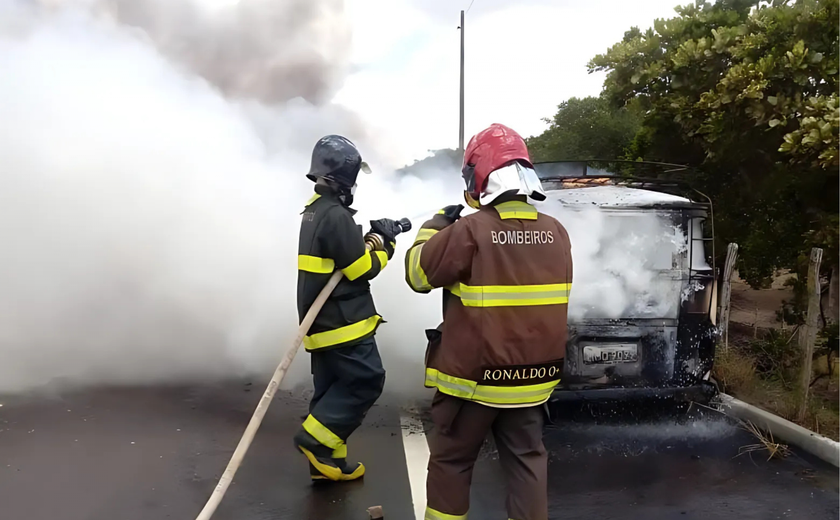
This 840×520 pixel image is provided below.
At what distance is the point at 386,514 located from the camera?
129 inches

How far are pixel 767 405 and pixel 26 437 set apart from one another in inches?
213

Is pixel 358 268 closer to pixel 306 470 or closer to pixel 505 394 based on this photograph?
pixel 505 394

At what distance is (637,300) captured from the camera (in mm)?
4316

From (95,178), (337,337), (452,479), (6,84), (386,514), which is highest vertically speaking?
(6,84)

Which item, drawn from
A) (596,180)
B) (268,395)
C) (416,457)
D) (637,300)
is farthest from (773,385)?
(268,395)

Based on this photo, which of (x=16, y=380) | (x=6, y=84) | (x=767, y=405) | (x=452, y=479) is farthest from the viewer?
(x=6, y=84)

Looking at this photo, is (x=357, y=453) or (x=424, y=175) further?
(x=424, y=175)

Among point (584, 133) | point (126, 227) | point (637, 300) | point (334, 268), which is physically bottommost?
point (637, 300)

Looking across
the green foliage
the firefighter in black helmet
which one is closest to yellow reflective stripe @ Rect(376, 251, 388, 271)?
the firefighter in black helmet

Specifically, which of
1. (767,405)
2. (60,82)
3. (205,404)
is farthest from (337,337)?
(60,82)

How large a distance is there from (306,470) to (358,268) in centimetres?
136

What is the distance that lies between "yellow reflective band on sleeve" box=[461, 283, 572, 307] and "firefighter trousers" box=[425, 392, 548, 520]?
1.54 feet

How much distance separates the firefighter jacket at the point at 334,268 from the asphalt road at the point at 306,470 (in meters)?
0.91

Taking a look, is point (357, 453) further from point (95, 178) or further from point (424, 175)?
point (424, 175)
